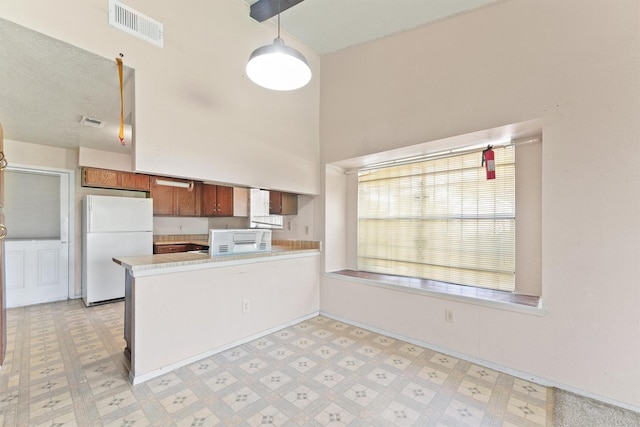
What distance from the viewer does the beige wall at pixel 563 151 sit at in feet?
5.87

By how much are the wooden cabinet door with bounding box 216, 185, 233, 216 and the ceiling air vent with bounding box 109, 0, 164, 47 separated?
9.71 ft

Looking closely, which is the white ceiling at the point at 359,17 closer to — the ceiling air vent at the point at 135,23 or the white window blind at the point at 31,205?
the ceiling air vent at the point at 135,23

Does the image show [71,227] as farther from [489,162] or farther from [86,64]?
[489,162]

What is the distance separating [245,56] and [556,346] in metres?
3.71

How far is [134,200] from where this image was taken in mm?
4223

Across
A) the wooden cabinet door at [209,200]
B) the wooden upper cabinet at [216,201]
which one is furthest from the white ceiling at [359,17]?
the wooden cabinet door at [209,200]

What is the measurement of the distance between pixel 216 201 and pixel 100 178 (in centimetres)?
176

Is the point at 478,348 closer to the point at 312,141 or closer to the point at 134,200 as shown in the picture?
the point at 312,141

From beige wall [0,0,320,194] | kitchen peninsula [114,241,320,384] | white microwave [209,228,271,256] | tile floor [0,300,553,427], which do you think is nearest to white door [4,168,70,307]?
tile floor [0,300,553,427]

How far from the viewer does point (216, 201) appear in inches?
201

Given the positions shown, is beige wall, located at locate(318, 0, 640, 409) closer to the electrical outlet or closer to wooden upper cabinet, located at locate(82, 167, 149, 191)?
the electrical outlet

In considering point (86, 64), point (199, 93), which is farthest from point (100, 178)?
point (199, 93)

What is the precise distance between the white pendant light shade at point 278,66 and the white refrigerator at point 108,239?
11.7 feet

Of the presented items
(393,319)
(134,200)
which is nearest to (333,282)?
(393,319)
